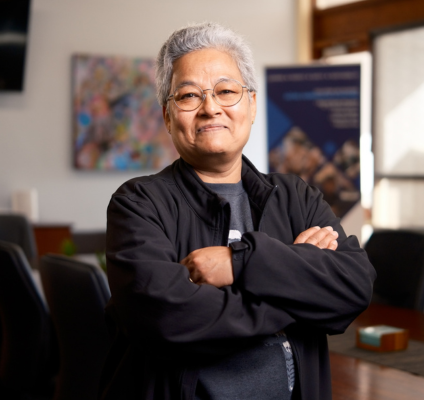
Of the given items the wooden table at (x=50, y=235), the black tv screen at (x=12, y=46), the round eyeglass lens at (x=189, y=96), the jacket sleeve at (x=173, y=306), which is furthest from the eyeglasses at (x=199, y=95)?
the black tv screen at (x=12, y=46)

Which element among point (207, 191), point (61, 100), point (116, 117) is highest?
point (61, 100)

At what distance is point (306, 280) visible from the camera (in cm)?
125

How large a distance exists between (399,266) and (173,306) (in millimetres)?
2227

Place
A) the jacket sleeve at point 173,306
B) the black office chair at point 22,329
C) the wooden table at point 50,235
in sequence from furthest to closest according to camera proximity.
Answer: the wooden table at point 50,235 < the black office chair at point 22,329 < the jacket sleeve at point 173,306

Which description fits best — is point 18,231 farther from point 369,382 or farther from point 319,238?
point 319,238

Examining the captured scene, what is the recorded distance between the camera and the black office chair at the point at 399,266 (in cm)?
302

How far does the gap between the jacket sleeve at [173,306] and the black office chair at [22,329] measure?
1.51 m

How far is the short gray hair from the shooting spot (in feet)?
4.55

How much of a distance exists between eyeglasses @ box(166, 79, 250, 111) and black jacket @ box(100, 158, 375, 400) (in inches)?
5.8

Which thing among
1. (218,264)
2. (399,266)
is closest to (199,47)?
(218,264)

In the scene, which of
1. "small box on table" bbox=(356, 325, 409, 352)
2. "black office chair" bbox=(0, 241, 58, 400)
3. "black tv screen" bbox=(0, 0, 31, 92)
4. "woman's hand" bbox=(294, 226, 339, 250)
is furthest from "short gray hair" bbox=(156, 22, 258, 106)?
"black tv screen" bbox=(0, 0, 31, 92)

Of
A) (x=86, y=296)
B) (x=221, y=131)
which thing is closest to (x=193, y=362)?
(x=221, y=131)

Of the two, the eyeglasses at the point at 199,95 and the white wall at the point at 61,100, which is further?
the white wall at the point at 61,100

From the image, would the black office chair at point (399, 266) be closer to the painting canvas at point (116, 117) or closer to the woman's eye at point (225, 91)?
the woman's eye at point (225, 91)
